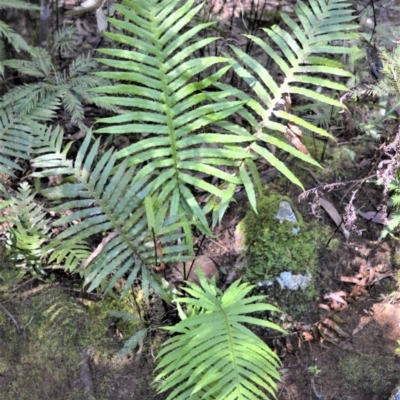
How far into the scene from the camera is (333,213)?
2.98m

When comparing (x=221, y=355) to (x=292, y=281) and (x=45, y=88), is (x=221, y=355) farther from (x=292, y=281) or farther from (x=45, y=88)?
(x=45, y=88)

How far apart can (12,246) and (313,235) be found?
168 centimetres

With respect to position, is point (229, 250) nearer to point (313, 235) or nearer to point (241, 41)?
point (313, 235)

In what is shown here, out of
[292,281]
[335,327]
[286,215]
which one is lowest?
[335,327]

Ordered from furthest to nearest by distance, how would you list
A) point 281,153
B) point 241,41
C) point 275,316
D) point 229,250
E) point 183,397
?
point 241,41, point 281,153, point 229,250, point 275,316, point 183,397

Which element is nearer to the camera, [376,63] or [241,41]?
[376,63]

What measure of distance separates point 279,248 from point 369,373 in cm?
78

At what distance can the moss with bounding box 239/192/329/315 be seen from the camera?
8.70ft

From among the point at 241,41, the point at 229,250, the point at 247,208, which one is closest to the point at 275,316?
the point at 229,250

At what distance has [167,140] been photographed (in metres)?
2.43

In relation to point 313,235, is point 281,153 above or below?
above

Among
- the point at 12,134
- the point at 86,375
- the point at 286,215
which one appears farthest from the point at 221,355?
the point at 12,134

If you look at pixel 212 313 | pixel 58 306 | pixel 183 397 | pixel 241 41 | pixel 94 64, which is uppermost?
pixel 241 41

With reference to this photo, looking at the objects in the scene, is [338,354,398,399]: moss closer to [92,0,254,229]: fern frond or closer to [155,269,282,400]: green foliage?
[155,269,282,400]: green foliage
